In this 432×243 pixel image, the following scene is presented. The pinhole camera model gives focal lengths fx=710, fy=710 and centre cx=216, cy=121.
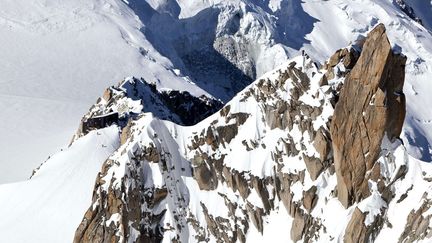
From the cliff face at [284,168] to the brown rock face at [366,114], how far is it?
0.22ft

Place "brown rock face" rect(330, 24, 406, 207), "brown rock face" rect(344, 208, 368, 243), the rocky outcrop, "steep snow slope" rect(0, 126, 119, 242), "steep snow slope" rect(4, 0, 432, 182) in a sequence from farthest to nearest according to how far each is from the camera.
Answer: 1. "steep snow slope" rect(4, 0, 432, 182)
2. the rocky outcrop
3. "steep snow slope" rect(0, 126, 119, 242)
4. "brown rock face" rect(330, 24, 406, 207)
5. "brown rock face" rect(344, 208, 368, 243)

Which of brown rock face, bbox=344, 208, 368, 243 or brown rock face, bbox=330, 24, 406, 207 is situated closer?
brown rock face, bbox=344, 208, 368, 243

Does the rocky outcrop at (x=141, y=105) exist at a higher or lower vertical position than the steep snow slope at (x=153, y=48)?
higher

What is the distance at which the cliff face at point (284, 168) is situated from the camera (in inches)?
1861

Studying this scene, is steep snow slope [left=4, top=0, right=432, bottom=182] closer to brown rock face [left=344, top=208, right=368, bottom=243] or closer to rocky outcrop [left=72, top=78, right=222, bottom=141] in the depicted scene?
rocky outcrop [left=72, top=78, right=222, bottom=141]

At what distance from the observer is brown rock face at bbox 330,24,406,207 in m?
47.4

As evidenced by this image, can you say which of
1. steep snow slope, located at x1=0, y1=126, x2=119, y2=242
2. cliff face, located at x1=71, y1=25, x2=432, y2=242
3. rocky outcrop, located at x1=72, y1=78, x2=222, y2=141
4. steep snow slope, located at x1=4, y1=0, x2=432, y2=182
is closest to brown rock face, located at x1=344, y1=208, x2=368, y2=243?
cliff face, located at x1=71, y1=25, x2=432, y2=242

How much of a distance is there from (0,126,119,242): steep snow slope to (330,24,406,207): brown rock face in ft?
75.1

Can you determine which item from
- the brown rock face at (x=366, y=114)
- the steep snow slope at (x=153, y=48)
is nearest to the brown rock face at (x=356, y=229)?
the brown rock face at (x=366, y=114)

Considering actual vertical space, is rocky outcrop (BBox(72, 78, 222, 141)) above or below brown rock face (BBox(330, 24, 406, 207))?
below

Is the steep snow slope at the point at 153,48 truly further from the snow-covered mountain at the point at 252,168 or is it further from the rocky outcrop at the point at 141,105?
the snow-covered mountain at the point at 252,168

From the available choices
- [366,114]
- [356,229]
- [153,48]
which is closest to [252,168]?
[366,114]

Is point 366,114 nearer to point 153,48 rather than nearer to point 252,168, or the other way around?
point 252,168

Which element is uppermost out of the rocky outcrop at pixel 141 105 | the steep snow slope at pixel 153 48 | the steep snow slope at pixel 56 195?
the steep snow slope at pixel 56 195
